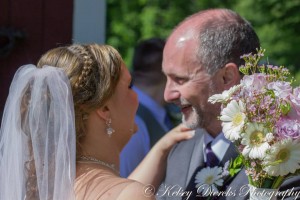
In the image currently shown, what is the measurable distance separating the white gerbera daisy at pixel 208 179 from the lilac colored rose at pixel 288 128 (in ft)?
2.31

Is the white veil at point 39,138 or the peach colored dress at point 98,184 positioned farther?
the white veil at point 39,138

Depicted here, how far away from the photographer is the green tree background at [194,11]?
12812 mm

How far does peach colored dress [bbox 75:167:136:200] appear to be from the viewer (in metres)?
2.94

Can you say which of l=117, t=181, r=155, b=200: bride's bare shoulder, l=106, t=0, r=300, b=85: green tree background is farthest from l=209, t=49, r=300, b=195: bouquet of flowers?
l=106, t=0, r=300, b=85: green tree background

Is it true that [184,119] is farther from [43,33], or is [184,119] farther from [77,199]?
[43,33]

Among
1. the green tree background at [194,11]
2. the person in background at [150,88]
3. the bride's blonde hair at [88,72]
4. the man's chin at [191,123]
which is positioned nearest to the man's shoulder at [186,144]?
the man's chin at [191,123]

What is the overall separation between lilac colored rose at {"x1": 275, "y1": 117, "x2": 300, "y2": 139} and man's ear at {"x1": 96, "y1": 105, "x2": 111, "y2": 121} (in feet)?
2.23

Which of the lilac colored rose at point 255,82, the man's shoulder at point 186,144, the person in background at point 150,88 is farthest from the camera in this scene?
the person in background at point 150,88

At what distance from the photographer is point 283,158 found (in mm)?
2977

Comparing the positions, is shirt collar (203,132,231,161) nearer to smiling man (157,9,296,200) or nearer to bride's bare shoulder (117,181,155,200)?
smiling man (157,9,296,200)

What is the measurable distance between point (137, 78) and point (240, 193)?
3.23 meters

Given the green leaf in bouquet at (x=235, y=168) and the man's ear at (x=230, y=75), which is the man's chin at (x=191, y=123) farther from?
the green leaf in bouquet at (x=235, y=168)

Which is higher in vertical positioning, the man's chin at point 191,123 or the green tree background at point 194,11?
Answer: the man's chin at point 191,123

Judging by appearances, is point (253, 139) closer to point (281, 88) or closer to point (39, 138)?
point (281, 88)
